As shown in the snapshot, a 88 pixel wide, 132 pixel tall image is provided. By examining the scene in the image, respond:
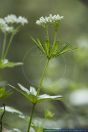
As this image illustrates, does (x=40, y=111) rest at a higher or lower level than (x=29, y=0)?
lower

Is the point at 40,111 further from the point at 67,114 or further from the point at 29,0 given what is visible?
the point at 29,0

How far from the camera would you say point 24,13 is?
2131 millimetres

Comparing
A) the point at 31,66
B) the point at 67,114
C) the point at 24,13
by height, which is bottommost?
the point at 67,114

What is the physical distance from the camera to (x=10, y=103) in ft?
6.90

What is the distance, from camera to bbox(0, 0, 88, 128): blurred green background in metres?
2.07

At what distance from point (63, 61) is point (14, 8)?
Result: 370 millimetres

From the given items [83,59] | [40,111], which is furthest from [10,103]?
[83,59]

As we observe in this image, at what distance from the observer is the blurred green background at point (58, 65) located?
2066 mm

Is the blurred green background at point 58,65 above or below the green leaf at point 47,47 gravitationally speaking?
above

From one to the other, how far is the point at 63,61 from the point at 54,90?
0.61 feet

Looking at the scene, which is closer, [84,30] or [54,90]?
[54,90]

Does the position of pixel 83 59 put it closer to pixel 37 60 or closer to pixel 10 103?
pixel 37 60

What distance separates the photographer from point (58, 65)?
2121 mm

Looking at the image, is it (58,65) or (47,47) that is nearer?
(47,47)
